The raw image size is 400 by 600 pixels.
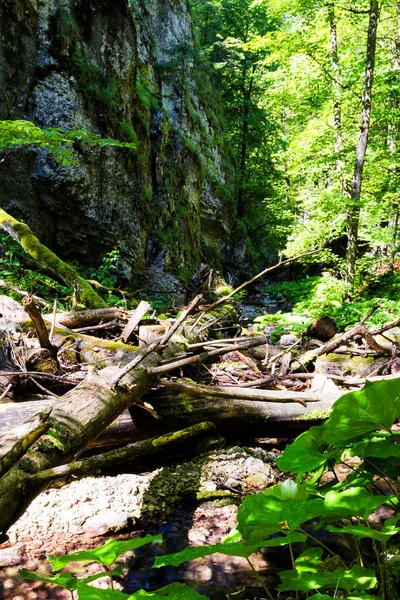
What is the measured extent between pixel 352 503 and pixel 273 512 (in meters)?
0.24

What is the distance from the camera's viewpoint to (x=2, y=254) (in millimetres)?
7953

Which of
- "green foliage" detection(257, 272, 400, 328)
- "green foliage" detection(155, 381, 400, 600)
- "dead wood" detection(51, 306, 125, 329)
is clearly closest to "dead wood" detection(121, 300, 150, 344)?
"dead wood" detection(51, 306, 125, 329)

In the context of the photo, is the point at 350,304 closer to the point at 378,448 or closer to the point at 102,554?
the point at 378,448

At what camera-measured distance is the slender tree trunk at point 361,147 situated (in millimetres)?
9219

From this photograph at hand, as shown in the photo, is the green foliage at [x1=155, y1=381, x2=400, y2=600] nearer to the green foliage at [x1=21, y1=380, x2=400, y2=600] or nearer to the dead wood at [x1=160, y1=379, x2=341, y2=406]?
the green foliage at [x1=21, y1=380, x2=400, y2=600]

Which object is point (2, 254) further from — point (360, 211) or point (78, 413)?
point (360, 211)

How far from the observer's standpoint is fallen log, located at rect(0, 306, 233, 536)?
62.6 inches

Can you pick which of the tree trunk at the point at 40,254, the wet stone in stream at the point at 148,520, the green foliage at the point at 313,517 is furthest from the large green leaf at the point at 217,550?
the tree trunk at the point at 40,254

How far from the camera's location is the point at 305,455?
142cm

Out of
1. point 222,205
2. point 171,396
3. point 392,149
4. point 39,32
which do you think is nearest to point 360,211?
point 392,149

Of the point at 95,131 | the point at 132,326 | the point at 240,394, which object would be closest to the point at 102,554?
the point at 240,394

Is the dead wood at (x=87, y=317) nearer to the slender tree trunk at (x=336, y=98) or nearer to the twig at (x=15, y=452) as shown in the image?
the twig at (x=15, y=452)

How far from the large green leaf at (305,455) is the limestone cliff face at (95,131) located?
30.6 feet

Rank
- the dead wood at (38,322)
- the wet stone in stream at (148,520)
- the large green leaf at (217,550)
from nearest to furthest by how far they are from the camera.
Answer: the large green leaf at (217,550)
the wet stone in stream at (148,520)
the dead wood at (38,322)
